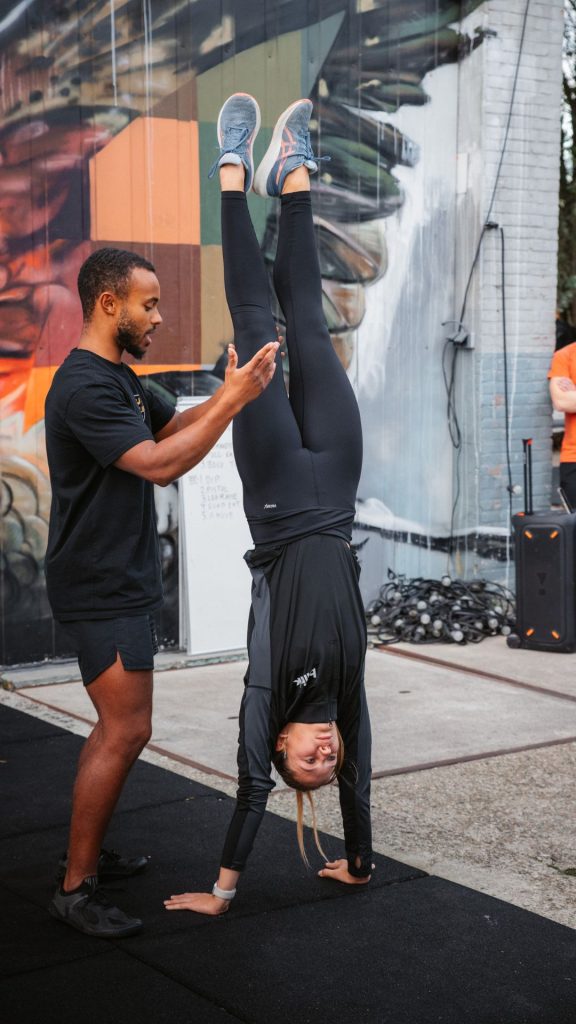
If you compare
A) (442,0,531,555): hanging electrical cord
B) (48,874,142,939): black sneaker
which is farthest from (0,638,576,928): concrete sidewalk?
(442,0,531,555): hanging electrical cord

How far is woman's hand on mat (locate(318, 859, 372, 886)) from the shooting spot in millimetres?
3523

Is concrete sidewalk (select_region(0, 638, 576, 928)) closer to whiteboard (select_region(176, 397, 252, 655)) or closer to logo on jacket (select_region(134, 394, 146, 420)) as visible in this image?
whiteboard (select_region(176, 397, 252, 655))

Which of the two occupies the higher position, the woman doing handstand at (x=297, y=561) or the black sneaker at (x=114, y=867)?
the woman doing handstand at (x=297, y=561)

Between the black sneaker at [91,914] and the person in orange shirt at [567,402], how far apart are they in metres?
4.21

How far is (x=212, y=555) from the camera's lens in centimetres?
641

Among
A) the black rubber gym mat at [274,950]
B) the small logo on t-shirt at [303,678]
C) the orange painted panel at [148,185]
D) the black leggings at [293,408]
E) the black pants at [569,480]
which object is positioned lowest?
the black rubber gym mat at [274,950]

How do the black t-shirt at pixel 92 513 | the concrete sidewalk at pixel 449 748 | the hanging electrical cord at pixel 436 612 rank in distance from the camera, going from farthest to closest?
1. the hanging electrical cord at pixel 436 612
2. the concrete sidewalk at pixel 449 748
3. the black t-shirt at pixel 92 513

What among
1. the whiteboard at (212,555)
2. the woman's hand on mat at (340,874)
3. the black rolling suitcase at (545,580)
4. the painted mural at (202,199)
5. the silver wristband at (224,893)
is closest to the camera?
the silver wristband at (224,893)

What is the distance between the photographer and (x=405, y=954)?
3.10 m

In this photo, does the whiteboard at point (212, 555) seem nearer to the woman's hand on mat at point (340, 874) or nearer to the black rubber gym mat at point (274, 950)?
the black rubber gym mat at point (274, 950)

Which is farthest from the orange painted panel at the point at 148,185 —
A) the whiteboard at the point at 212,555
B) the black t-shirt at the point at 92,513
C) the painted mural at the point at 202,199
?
the black t-shirt at the point at 92,513

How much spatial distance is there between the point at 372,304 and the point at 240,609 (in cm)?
204

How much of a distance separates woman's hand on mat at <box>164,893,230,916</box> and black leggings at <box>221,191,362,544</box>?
3.29 ft

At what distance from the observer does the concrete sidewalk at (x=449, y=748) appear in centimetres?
381
